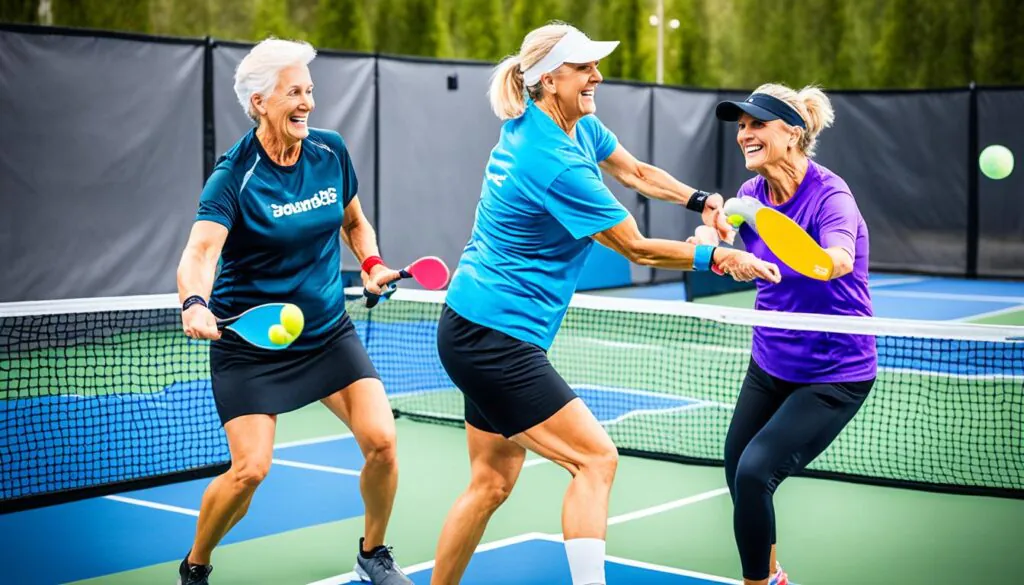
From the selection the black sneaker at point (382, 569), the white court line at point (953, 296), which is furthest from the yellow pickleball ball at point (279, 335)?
the white court line at point (953, 296)

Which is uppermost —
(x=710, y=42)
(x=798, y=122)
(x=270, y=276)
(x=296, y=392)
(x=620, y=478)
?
(x=710, y=42)

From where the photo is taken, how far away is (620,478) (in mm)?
7520

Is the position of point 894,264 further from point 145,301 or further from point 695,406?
point 145,301

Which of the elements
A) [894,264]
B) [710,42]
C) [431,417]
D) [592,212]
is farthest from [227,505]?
[710,42]

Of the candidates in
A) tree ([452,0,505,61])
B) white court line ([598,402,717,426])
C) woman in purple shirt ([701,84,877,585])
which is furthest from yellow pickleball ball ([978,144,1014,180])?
tree ([452,0,505,61])

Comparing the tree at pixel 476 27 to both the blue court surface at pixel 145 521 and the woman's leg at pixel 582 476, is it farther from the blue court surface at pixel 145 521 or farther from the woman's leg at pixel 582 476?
the woman's leg at pixel 582 476

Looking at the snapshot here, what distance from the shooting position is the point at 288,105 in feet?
16.1

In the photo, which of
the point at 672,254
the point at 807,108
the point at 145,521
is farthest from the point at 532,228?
the point at 145,521

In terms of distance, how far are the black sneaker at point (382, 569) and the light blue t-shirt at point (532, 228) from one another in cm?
141

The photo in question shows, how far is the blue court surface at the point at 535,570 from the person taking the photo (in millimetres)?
5559

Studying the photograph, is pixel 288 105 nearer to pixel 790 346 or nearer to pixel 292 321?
pixel 292 321

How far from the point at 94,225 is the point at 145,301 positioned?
5.45 meters

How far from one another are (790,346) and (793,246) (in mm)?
523

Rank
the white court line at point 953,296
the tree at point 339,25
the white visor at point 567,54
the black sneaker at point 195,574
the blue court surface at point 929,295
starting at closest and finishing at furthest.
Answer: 1. the white visor at point 567,54
2. the black sneaker at point 195,574
3. the blue court surface at point 929,295
4. the white court line at point 953,296
5. the tree at point 339,25
